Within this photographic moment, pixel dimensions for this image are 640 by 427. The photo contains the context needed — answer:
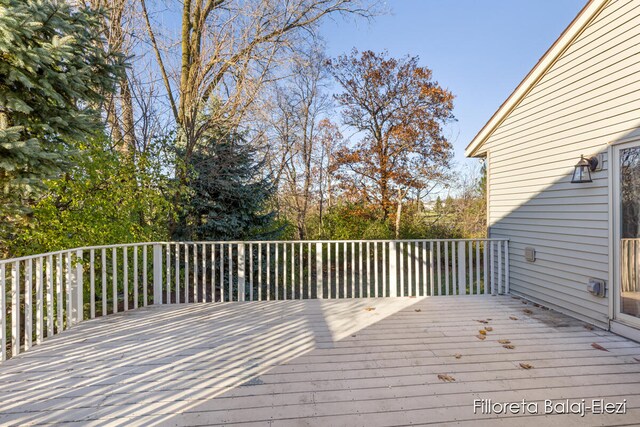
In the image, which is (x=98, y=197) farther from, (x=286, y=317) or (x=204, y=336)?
(x=286, y=317)

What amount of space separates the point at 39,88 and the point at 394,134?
28.8 feet

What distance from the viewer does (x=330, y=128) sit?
1098 centimetres

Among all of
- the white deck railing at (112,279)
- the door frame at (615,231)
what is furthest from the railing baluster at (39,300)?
the door frame at (615,231)

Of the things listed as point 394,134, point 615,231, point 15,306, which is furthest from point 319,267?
point 394,134

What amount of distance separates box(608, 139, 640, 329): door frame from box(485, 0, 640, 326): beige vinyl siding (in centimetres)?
6

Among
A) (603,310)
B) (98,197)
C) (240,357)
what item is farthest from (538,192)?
(98,197)

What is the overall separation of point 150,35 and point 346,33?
218 inches

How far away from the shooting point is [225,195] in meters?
6.50

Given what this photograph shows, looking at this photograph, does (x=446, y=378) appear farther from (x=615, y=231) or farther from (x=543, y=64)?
(x=543, y=64)

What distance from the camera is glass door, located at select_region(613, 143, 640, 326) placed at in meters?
3.05

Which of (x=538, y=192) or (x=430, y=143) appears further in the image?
(x=430, y=143)

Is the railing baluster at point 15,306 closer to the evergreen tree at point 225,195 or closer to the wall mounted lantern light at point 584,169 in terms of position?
the evergreen tree at point 225,195

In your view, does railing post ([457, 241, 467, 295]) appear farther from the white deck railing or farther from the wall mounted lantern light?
the wall mounted lantern light

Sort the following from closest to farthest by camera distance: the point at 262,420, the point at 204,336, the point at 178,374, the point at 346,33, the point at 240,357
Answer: the point at 262,420, the point at 178,374, the point at 240,357, the point at 204,336, the point at 346,33
